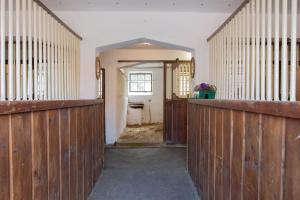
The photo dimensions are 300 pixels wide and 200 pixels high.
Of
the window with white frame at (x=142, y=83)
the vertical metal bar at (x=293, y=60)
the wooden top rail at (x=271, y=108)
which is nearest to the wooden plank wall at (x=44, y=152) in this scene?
the wooden top rail at (x=271, y=108)

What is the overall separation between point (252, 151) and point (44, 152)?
1192mm

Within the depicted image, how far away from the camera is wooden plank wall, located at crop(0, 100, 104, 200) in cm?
113

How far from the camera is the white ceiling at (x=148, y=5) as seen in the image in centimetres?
372

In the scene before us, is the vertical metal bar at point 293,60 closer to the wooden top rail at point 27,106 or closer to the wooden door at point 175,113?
the wooden top rail at point 27,106

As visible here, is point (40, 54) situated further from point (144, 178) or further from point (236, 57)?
point (144, 178)

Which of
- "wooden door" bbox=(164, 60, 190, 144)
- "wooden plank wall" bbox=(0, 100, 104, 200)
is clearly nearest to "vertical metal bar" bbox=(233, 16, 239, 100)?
"wooden plank wall" bbox=(0, 100, 104, 200)

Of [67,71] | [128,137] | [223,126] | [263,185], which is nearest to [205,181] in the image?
[223,126]

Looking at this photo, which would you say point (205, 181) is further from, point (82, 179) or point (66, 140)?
point (66, 140)

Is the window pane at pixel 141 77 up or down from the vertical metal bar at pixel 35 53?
up

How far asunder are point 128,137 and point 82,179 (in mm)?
4694

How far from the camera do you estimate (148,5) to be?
12.7ft

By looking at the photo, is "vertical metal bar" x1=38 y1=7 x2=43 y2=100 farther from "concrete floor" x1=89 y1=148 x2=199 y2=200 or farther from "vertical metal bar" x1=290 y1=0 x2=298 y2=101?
"vertical metal bar" x1=290 y1=0 x2=298 y2=101

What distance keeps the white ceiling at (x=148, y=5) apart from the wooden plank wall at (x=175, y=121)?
8.55ft

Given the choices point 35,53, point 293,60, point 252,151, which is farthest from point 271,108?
point 35,53
